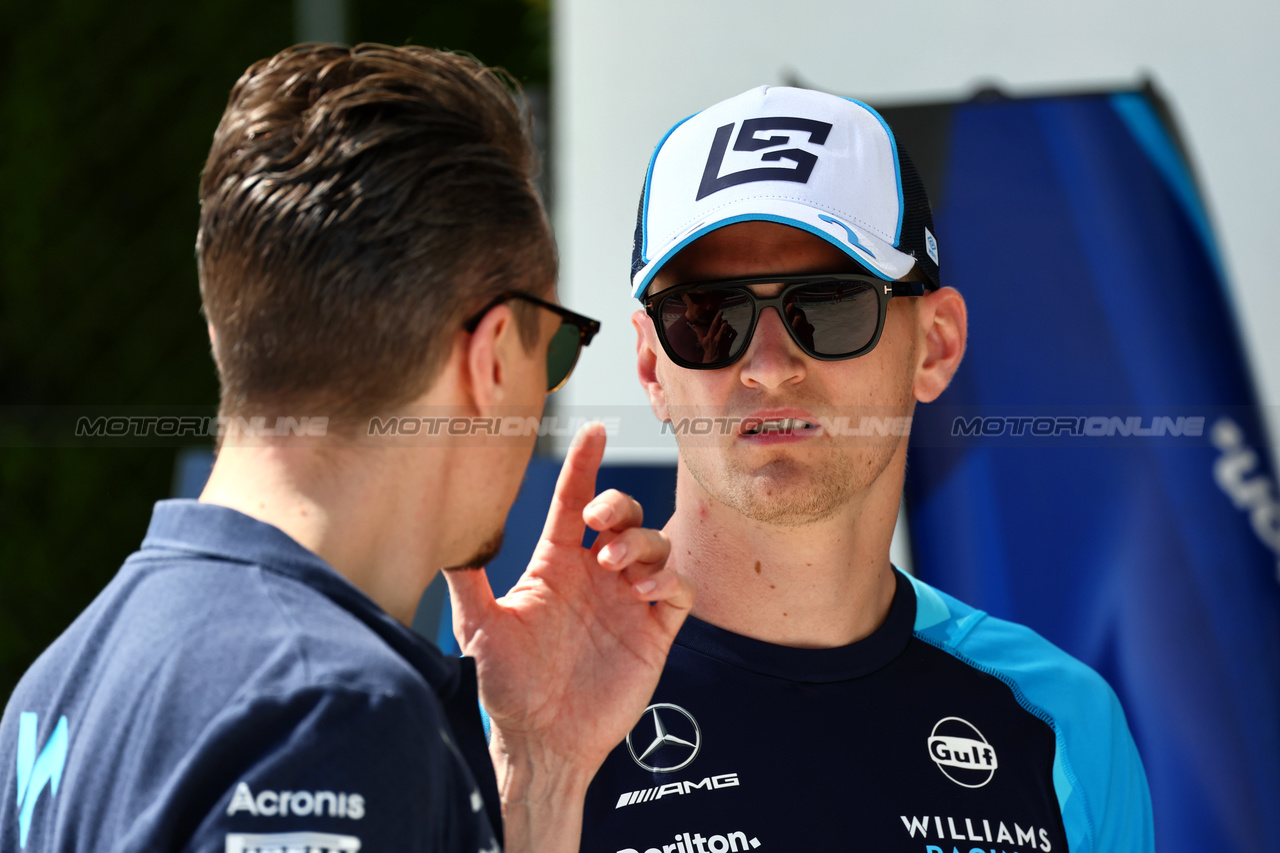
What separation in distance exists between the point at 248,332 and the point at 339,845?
19.4 inches

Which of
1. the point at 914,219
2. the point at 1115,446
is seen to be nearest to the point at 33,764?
the point at 914,219

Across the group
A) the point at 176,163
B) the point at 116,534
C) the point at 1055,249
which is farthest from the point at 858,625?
the point at 176,163

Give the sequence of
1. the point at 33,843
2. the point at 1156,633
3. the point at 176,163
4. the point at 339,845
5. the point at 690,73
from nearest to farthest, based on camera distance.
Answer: the point at 339,845 → the point at 33,843 → the point at 1156,633 → the point at 690,73 → the point at 176,163

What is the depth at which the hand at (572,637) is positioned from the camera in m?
1.35

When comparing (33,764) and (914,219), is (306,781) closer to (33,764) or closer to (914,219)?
(33,764)

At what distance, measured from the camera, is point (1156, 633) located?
2541 millimetres

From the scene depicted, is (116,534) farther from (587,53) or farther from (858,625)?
(858,625)

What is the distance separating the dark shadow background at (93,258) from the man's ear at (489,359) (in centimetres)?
398

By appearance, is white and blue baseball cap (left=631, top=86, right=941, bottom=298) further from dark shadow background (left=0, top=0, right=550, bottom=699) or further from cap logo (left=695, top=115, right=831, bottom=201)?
dark shadow background (left=0, top=0, right=550, bottom=699)

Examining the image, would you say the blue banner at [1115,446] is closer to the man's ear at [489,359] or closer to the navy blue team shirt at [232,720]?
the man's ear at [489,359]

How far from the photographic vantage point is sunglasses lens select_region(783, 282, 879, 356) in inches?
64.2

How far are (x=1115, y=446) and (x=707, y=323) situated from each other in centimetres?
143

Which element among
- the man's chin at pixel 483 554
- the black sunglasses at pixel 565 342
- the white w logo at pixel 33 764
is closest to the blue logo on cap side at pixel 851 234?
the black sunglasses at pixel 565 342

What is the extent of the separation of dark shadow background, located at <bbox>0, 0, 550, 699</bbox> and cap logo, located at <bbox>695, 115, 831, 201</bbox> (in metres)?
3.71
